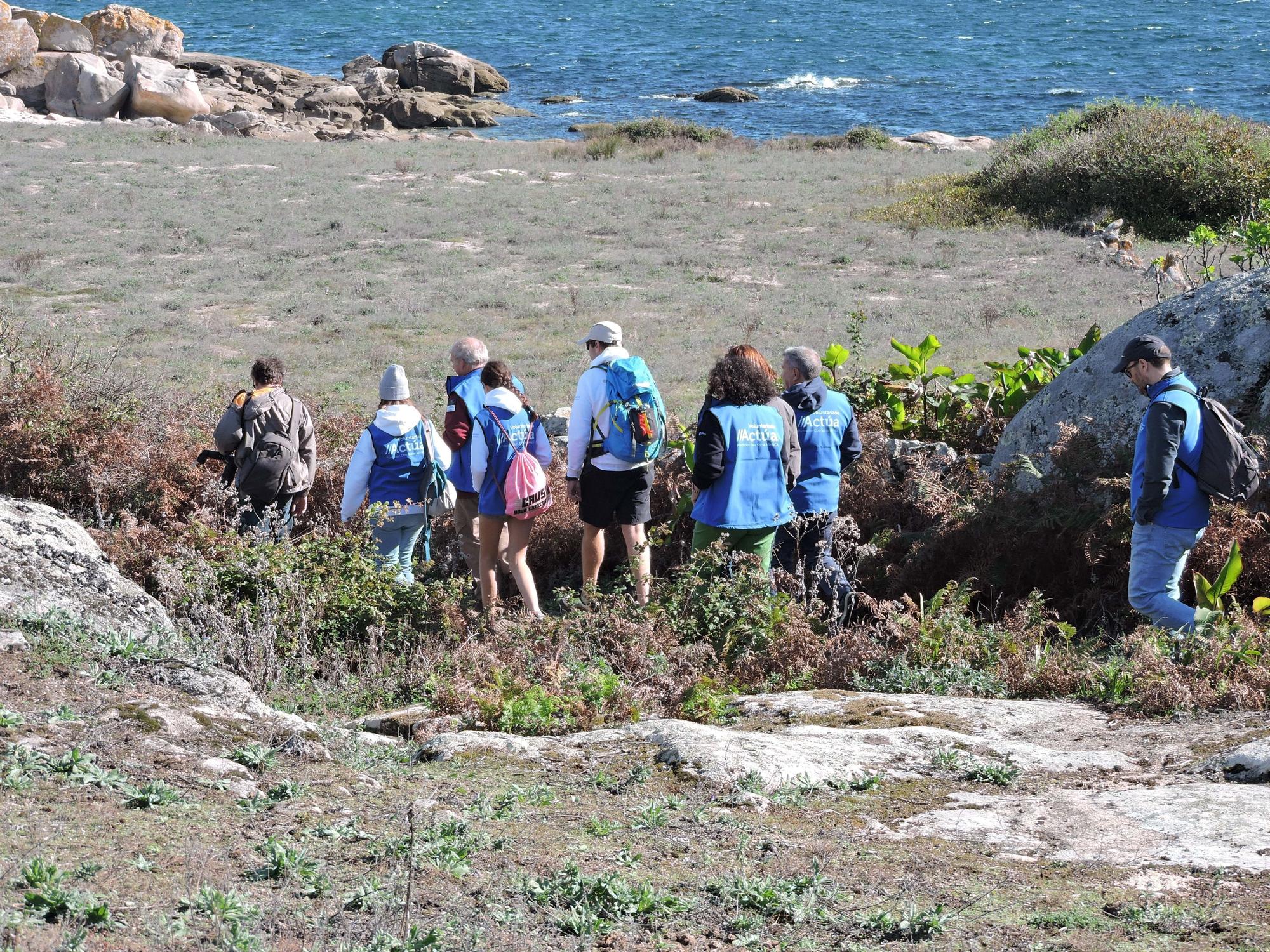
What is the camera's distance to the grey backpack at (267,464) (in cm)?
715

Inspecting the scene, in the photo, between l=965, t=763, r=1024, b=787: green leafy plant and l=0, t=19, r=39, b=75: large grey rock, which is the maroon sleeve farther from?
l=0, t=19, r=39, b=75: large grey rock

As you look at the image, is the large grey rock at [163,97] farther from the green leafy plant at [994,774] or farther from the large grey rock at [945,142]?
the green leafy plant at [994,774]

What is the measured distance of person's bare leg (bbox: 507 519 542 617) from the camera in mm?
6934

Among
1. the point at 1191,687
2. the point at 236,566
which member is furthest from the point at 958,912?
the point at 236,566

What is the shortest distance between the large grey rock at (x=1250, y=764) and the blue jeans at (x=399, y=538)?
456 centimetres

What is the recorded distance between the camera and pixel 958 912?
2.78 m

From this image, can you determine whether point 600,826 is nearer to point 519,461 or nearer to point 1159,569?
point 1159,569

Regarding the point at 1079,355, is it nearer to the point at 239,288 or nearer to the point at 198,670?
the point at 198,670

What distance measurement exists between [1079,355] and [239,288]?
12688 millimetres

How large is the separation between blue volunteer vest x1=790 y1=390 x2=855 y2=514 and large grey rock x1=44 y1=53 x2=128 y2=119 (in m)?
46.3

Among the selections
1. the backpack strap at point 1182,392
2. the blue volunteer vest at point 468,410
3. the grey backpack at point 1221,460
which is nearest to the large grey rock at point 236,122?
the blue volunteer vest at point 468,410

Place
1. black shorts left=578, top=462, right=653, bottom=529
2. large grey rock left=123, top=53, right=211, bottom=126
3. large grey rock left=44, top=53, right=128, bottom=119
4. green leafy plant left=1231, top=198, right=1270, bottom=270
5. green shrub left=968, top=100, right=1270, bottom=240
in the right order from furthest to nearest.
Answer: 1. large grey rock left=44, top=53, right=128, bottom=119
2. large grey rock left=123, top=53, right=211, bottom=126
3. green shrub left=968, top=100, right=1270, bottom=240
4. green leafy plant left=1231, top=198, right=1270, bottom=270
5. black shorts left=578, top=462, right=653, bottom=529

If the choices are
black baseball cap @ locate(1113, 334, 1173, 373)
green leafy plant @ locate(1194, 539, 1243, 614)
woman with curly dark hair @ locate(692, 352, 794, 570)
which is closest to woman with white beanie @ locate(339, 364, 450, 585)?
woman with curly dark hair @ locate(692, 352, 794, 570)

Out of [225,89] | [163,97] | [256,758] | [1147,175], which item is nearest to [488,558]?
[256,758]
